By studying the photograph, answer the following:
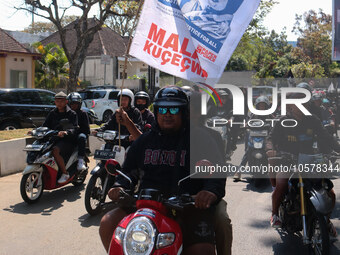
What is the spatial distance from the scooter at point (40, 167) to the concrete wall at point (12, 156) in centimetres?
181

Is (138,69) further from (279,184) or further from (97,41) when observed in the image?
(279,184)

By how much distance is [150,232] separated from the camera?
2.63m

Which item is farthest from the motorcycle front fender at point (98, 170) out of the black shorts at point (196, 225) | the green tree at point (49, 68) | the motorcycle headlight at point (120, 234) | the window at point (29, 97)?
the green tree at point (49, 68)

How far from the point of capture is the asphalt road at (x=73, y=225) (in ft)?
16.4

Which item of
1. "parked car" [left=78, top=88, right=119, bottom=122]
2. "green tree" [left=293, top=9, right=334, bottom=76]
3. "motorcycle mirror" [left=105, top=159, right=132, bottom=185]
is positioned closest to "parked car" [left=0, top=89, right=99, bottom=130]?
"parked car" [left=78, top=88, right=119, bottom=122]

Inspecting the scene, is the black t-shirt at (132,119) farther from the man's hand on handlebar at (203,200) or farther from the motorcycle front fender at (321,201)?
the man's hand on handlebar at (203,200)

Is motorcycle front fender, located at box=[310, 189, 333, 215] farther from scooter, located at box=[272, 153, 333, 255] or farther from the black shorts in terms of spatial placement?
the black shorts

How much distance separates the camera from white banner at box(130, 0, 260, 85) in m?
4.11

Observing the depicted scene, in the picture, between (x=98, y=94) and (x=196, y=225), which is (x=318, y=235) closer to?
(x=196, y=225)

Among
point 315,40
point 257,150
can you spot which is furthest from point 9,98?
point 315,40

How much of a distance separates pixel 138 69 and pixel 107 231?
36.5 m

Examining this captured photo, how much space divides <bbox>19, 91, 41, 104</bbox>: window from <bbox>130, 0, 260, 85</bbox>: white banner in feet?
36.7

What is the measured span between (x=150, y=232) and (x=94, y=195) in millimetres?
3817

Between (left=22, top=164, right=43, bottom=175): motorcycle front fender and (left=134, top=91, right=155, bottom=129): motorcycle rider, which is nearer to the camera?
(left=22, top=164, right=43, bottom=175): motorcycle front fender
